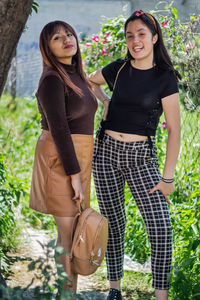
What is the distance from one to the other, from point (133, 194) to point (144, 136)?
38 centimetres

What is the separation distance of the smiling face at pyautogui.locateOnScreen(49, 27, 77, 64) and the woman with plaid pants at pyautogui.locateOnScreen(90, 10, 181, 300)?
0.40 metres

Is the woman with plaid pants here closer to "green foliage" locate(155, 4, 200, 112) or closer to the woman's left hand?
the woman's left hand

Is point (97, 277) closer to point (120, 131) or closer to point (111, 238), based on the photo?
point (111, 238)

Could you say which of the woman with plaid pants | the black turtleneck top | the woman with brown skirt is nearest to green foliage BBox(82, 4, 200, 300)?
the woman with plaid pants

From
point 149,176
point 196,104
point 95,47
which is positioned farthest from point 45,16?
point 149,176

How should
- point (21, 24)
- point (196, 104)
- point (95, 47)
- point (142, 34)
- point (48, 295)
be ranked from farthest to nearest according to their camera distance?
1. point (95, 47)
2. point (196, 104)
3. point (142, 34)
4. point (21, 24)
5. point (48, 295)

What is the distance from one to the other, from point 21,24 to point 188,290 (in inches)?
73.6

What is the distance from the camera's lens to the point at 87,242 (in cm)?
262

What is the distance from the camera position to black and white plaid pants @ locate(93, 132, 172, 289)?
2799 mm

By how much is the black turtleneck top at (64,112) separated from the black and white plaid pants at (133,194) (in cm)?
31

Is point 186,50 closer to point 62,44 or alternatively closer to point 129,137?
point 129,137

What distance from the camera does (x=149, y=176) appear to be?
2877 mm

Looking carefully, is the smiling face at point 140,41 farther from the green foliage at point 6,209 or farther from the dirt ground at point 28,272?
the green foliage at point 6,209

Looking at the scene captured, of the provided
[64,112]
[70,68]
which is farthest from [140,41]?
[64,112]
